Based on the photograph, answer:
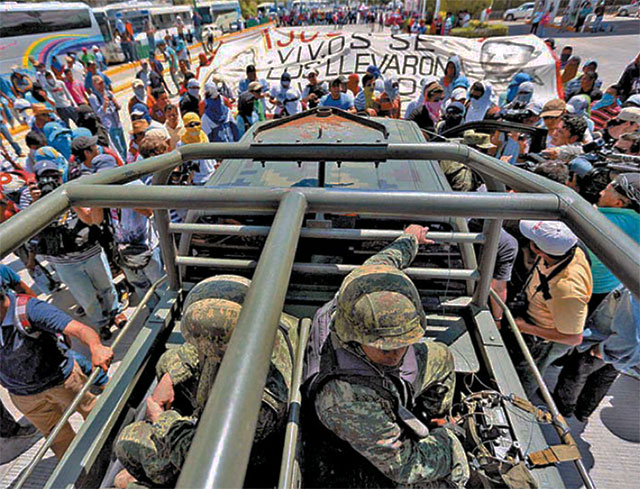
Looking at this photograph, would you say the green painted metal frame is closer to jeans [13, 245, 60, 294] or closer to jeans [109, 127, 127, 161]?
jeans [13, 245, 60, 294]

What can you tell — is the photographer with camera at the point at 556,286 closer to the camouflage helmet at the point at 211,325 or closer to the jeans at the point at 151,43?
the camouflage helmet at the point at 211,325

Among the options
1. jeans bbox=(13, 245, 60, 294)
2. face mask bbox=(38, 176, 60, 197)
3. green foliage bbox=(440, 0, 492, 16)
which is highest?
green foliage bbox=(440, 0, 492, 16)

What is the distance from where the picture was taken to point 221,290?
172 centimetres

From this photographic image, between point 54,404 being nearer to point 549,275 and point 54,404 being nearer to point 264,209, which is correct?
point 264,209

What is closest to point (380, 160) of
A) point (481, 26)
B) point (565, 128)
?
point (565, 128)

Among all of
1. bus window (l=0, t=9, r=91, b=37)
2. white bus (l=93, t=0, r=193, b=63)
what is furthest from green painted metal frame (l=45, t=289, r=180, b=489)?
white bus (l=93, t=0, r=193, b=63)

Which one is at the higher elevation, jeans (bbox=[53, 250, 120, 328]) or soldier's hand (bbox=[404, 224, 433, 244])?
soldier's hand (bbox=[404, 224, 433, 244])

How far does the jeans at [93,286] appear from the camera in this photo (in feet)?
11.0

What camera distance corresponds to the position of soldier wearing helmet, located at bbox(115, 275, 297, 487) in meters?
1.53

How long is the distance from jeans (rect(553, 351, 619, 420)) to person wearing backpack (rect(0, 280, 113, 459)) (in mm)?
3409

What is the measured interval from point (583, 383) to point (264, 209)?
3.06m

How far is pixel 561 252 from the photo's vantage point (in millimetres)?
2182

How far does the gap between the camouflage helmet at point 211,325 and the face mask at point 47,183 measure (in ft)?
8.43

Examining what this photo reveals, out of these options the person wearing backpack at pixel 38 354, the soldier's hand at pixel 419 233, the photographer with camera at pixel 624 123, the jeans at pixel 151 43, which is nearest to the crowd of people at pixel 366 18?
the jeans at pixel 151 43
